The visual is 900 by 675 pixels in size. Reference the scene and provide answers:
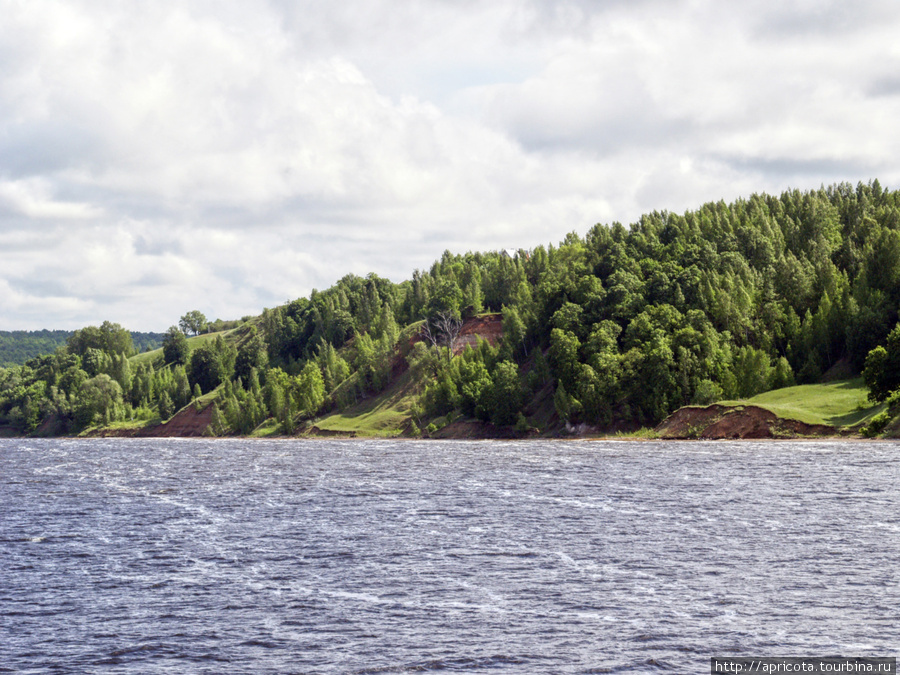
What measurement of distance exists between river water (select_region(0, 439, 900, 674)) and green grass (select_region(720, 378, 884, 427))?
48.5 meters

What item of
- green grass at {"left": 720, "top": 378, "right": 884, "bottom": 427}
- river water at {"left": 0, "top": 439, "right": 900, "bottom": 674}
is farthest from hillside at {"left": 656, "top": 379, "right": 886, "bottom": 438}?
river water at {"left": 0, "top": 439, "right": 900, "bottom": 674}

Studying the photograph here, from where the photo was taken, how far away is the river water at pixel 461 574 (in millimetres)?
33844

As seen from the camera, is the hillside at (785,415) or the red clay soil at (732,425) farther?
the red clay soil at (732,425)

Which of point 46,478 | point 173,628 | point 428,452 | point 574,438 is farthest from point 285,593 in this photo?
point 574,438

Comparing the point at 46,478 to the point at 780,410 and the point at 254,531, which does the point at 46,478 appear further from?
the point at 780,410

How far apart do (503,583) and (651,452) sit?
87727mm

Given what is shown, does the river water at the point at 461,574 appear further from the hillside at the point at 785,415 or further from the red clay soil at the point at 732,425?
the red clay soil at the point at 732,425

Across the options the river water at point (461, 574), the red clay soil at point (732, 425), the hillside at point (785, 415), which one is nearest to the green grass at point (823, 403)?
the hillside at point (785, 415)

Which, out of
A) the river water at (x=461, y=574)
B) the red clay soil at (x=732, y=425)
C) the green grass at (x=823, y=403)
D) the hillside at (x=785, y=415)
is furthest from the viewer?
the red clay soil at (x=732, y=425)

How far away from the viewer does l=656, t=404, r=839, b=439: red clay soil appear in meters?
141

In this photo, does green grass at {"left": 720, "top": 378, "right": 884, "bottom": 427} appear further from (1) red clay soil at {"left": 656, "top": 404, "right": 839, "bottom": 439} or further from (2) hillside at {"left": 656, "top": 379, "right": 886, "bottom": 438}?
(1) red clay soil at {"left": 656, "top": 404, "right": 839, "bottom": 439}

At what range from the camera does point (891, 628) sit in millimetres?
34312

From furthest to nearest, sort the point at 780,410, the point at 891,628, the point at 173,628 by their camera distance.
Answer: the point at 780,410 → the point at 173,628 → the point at 891,628

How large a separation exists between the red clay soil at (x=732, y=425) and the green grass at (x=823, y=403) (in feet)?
4.73
